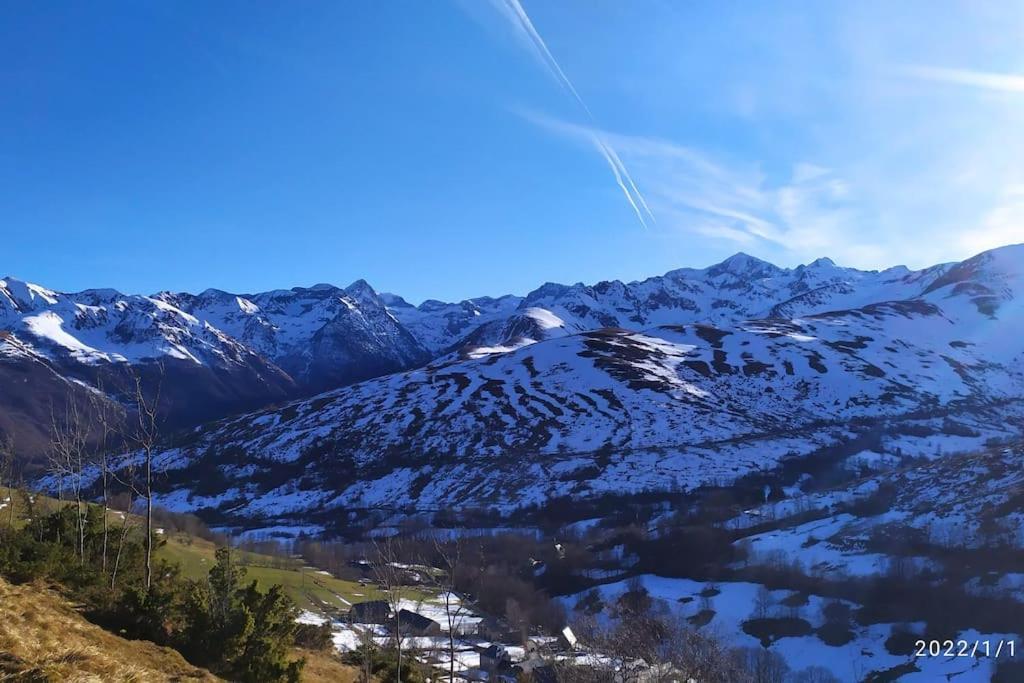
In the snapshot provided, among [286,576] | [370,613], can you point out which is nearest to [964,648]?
[370,613]

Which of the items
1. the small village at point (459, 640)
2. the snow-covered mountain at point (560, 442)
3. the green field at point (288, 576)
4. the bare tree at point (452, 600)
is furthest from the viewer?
the snow-covered mountain at point (560, 442)

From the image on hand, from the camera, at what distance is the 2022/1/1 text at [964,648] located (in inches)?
1874

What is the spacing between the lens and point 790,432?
164125 mm

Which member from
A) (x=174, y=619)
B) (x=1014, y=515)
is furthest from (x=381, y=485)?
(x=174, y=619)

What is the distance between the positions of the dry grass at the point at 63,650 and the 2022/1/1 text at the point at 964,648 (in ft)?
167

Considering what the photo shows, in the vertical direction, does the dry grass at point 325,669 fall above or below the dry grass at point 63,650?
below

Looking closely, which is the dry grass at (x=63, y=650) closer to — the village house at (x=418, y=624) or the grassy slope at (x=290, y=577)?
the grassy slope at (x=290, y=577)

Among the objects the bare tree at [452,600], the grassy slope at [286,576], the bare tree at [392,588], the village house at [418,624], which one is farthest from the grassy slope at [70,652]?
the grassy slope at [286,576]

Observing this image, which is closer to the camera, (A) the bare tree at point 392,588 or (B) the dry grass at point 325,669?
(A) the bare tree at point 392,588

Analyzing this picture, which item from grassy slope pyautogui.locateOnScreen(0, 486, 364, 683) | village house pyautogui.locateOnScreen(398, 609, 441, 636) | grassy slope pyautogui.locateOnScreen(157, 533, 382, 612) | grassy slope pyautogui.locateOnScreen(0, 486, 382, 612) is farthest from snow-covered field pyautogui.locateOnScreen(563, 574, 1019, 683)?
grassy slope pyautogui.locateOnScreen(0, 486, 364, 683)

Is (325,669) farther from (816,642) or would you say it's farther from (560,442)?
(560,442)

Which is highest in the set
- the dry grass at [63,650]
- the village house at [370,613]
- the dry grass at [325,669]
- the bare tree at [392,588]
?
the dry grass at [63,650]

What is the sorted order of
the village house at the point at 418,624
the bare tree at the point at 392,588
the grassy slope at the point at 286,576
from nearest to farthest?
1. the bare tree at the point at 392,588
2. the village house at the point at 418,624
3. the grassy slope at the point at 286,576

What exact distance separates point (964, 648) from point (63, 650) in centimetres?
5838
